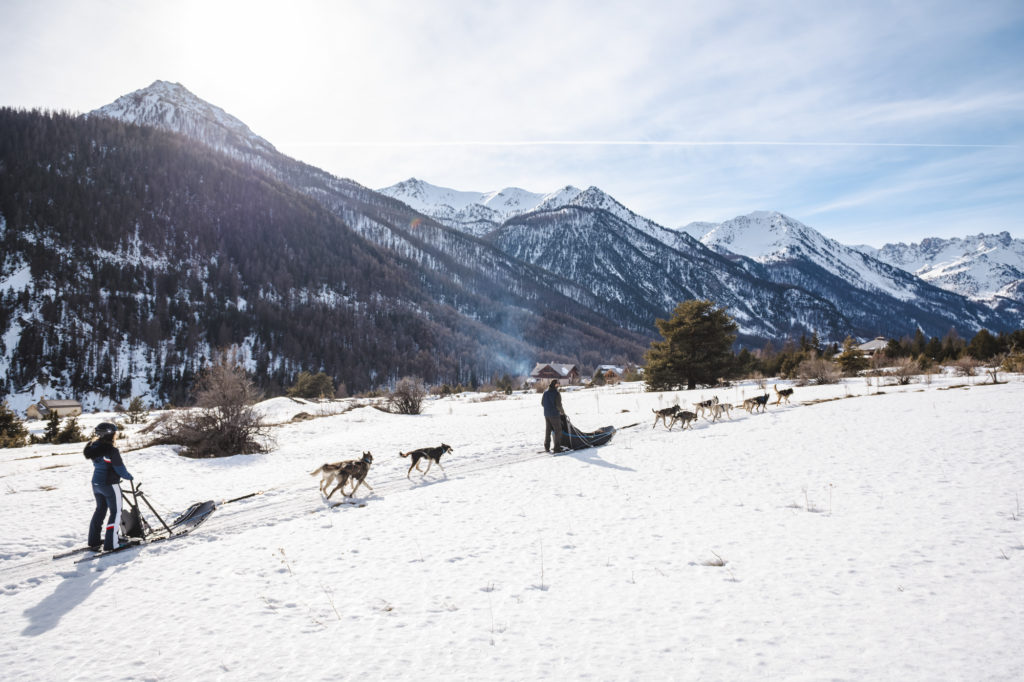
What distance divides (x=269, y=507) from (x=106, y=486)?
2.71 m

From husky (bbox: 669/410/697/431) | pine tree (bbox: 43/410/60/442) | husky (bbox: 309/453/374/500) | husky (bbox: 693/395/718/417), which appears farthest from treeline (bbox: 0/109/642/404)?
husky (bbox: 669/410/697/431)

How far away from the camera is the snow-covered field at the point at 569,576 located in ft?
13.0

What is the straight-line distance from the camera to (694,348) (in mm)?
30000

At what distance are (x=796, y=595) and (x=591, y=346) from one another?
16014 cm

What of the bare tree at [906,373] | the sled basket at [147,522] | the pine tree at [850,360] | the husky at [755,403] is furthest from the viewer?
the pine tree at [850,360]

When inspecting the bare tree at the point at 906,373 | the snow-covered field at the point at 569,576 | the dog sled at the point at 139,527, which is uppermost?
the bare tree at the point at 906,373

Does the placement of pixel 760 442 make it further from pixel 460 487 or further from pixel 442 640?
pixel 442 640

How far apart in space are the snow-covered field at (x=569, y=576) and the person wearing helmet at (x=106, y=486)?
0.38 m

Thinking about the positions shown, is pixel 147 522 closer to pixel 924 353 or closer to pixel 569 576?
pixel 569 576

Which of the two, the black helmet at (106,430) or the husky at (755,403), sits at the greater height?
the black helmet at (106,430)

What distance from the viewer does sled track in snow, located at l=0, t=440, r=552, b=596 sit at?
632 centimetres

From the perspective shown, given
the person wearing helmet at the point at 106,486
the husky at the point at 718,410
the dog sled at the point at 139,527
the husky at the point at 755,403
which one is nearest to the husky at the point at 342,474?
the dog sled at the point at 139,527

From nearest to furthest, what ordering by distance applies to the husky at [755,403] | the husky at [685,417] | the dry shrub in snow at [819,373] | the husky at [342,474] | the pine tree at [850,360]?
the husky at [342,474]
the husky at [685,417]
the husky at [755,403]
the dry shrub in snow at [819,373]
the pine tree at [850,360]

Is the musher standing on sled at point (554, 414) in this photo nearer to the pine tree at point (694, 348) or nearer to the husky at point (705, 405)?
the husky at point (705, 405)
